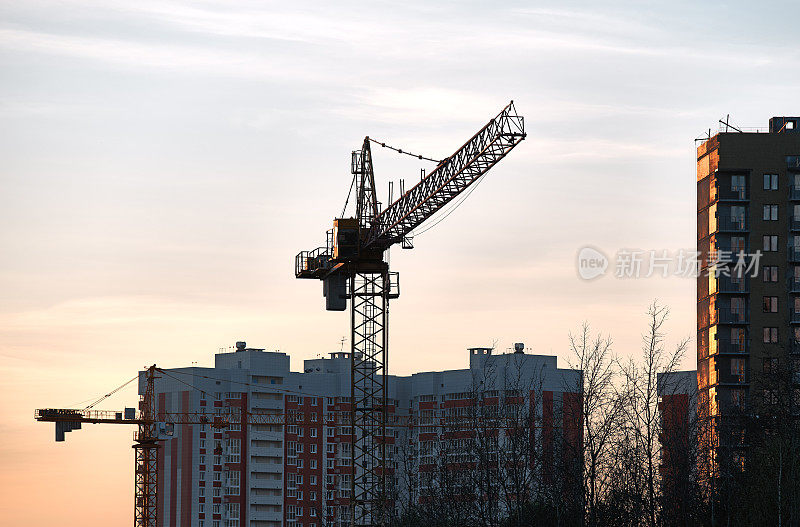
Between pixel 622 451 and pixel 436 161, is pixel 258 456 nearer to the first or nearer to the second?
pixel 436 161

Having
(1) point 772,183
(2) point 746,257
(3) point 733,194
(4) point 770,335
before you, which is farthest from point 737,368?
(1) point 772,183

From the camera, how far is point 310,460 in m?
166

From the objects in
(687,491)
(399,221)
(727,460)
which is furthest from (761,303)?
(687,491)

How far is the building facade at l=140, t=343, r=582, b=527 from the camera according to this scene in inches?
6270

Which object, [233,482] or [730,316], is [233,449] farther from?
[730,316]

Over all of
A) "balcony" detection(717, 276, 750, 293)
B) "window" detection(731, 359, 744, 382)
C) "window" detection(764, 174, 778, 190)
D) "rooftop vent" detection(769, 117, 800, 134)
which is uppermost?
"rooftop vent" detection(769, 117, 800, 134)

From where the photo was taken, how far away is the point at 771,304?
103m

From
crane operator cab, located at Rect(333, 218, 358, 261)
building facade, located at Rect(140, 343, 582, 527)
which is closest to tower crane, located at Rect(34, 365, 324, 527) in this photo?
building facade, located at Rect(140, 343, 582, 527)

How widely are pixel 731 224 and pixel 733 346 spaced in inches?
342

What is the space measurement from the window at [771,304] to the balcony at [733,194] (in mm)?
7323

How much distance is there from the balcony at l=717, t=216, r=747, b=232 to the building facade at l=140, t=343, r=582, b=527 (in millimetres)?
54916

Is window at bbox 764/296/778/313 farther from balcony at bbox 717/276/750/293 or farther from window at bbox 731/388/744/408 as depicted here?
window at bbox 731/388/744/408

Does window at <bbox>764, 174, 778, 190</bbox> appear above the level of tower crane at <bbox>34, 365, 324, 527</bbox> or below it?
above

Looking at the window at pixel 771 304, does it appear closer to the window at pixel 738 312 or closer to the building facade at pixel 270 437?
the window at pixel 738 312
